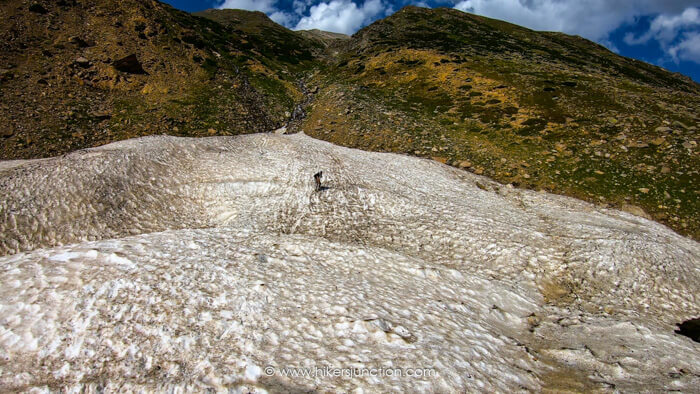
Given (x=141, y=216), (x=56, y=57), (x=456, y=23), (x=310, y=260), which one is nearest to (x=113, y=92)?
(x=56, y=57)

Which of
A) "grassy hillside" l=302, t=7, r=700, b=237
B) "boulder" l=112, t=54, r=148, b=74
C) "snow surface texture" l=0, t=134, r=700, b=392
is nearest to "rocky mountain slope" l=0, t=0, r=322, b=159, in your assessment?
"boulder" l=112, t=54, r=148, b=74

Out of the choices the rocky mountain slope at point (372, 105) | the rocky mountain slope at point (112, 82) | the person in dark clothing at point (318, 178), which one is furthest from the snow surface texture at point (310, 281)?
the rocky mountain slope at point (112, 82)

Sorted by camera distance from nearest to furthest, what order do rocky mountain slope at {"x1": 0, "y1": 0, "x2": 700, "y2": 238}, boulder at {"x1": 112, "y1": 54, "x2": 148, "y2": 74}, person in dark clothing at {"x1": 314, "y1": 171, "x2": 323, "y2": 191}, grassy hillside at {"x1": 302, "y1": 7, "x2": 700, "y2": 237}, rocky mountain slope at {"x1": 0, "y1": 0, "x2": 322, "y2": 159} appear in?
person in dark clothing at {"x1": 314, "y1": 171, "x2": 323, "y2": 191}
grassy hillside at {"x1": 302, "y1": 7, "x2": 700, "y2": 237}
rocky mountain slope at {"x1": 0, "y1": 0, "x2": 700, "y2": 238}
rocky mountain slope at {"x1": 0, "y1": 0, "x2": 322, "y2": 159}
boulder at {"x1": 112, "y1": 54, "x2": 148, "y2": 74}

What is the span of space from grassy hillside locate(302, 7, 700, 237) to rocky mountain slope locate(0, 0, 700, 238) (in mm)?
203

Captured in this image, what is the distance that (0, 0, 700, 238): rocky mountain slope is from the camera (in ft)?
106

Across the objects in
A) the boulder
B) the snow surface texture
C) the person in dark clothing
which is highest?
the boulder

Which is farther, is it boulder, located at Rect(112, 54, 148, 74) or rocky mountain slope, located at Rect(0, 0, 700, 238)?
boulder, located at Rect(112, 54, 148, 74)

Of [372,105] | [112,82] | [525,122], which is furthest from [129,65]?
[525,122]

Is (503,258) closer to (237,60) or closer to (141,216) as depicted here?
(141,216)

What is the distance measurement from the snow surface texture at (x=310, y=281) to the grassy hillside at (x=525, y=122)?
6.32 metres

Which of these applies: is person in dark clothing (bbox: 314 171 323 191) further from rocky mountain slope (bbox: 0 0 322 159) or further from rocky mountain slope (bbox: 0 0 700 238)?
rocky mountain slope (bbox: 0 0 322 159)

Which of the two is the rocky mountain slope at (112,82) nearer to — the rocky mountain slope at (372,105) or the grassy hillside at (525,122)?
the rocky mountain slope at (372,105)

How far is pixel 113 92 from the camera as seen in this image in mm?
43719

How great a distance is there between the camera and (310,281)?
1293cm
